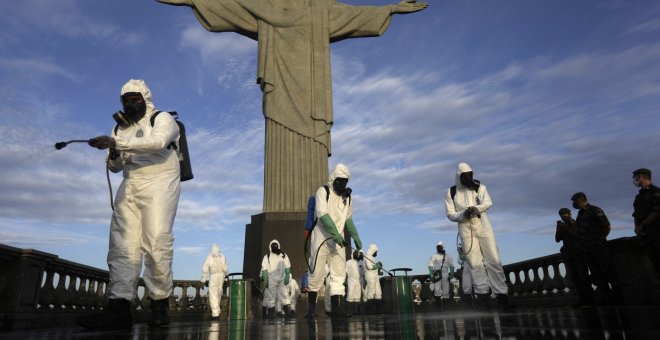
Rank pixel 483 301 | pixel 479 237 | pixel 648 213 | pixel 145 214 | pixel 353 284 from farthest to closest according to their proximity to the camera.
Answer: pixel 353 284 → pixel 479 237 → pixel 483 301 → pixel 648 213 → pixel 145 214

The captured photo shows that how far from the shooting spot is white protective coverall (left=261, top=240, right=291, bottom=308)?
36.9 ft

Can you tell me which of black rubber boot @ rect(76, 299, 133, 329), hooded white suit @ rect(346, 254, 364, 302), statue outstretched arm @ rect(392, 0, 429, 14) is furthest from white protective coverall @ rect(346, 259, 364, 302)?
statue outstretched arm @ rect(392, 0, 429, 14)

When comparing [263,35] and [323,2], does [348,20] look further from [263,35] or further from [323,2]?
[263,35]

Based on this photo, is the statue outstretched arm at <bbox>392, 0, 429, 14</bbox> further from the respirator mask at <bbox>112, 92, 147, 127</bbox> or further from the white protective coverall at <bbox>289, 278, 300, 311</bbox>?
the respirator mask at <bbox>112, 92, 147, 127</bbox>

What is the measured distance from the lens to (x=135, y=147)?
3.53m

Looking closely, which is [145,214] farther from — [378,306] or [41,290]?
[378,306]

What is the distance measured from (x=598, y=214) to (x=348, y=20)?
11665mm

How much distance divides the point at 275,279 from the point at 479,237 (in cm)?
650

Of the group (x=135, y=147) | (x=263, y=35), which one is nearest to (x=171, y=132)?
(x=135, y=147)

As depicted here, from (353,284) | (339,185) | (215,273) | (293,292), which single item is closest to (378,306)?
(293,292)

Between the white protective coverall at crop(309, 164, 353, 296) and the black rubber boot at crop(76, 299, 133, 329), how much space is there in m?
2.28

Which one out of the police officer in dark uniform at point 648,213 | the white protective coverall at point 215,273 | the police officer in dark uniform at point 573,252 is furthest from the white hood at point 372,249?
the police officer in dark uniform at point 648,213

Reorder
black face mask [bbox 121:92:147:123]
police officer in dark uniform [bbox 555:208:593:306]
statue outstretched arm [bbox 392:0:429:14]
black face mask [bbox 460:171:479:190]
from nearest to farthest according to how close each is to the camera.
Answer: black face mask [bbox 121:92:147:123] → police officer in dark uniform [bbox 555:208:593:306] → black face mask [bbox 460:171:479:190] → statue outstretched arm [bbox 392:0:429:14]

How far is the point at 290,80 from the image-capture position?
46.5ft
